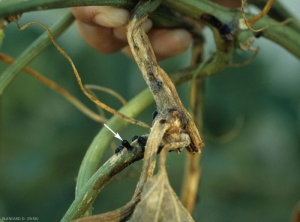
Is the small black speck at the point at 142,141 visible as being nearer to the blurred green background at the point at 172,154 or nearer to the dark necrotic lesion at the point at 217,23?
the dark necrotic lesion at the point at 217,23


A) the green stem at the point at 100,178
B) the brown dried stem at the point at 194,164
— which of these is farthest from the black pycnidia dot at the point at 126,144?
the brown dried stem at the point at 194,164

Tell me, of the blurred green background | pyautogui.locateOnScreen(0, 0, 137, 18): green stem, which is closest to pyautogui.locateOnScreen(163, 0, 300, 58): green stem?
pyautogui.locateOnScreen(0, 0, 137, 18): green stem

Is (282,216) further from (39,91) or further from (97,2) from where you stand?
(97,2)

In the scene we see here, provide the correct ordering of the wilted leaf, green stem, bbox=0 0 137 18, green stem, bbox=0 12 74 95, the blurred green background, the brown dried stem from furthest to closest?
the blurred green background < the brown dried stem < green stem, bbox=0 12 74 95 < green stem, bbox=0 0 137 18 < the wilted leaf

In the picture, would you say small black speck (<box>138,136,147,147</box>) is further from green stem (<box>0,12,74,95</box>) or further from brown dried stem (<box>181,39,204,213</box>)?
brown dried stem (<box>181,39,204,213</box>)

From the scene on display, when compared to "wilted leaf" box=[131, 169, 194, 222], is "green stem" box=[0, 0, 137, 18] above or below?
above

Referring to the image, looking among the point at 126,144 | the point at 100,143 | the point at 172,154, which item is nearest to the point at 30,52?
the point at 100,143
